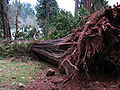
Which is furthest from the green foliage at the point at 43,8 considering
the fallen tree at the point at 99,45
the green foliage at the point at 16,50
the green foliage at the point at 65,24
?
the fallen tree at the point at 99,45

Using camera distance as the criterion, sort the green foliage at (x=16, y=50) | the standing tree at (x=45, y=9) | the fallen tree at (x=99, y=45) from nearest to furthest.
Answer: the fallen tree at (x=99, y=45) < the green foliage at (x=16, y=50) < the standing tree at (x=45, y=9)

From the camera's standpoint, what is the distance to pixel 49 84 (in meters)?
2.56

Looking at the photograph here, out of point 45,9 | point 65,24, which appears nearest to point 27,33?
point 65,24

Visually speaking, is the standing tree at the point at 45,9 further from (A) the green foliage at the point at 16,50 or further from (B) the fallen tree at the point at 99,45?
(B) the fallen tree at the point at 99,45

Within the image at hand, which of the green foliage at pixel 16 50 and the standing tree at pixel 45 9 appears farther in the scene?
the standing tree at pixel 45 9

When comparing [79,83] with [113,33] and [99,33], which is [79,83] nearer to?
[99,33]

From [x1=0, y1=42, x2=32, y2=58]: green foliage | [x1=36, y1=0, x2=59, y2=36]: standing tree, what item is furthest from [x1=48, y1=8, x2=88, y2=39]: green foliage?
[x1=36, y1=0, x2=59, y2=36]: standing tree

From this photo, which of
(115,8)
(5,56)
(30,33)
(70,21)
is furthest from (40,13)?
(115,8)

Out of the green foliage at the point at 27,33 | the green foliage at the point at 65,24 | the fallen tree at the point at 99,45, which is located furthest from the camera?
the green foliage at the point at 27,33

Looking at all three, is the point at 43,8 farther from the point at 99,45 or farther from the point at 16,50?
the point at 99,45

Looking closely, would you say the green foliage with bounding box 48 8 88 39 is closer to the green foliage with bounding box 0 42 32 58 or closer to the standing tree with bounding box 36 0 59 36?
the green foliage with bounding box 0 42 32 58

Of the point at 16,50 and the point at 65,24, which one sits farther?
the point at 65,24

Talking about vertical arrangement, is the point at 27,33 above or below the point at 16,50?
Answer: above

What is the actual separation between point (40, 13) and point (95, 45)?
13140mm
